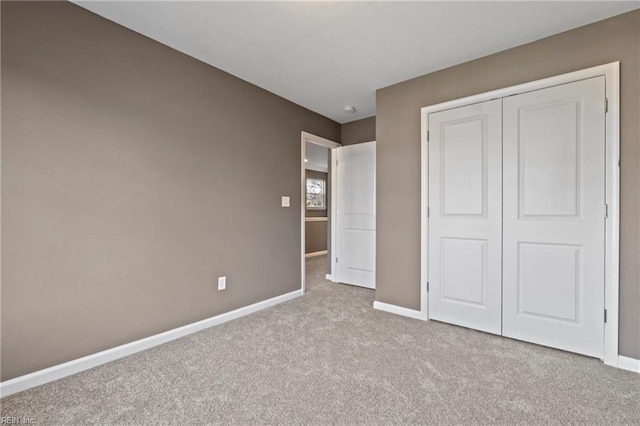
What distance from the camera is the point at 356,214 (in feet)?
13.3

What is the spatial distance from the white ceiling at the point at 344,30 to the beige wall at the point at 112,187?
29cm

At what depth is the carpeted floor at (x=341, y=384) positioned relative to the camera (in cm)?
148

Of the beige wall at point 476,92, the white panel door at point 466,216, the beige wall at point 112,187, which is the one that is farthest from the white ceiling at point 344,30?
the white panel door at point 466,216

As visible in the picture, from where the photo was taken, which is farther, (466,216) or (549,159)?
(466,216)

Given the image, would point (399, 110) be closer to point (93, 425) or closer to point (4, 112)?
point (4, 112)

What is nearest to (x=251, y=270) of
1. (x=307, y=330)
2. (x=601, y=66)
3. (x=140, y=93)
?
(x=307, y=330)

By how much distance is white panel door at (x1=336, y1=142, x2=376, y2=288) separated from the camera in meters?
3.91

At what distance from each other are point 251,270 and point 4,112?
2.15 meters

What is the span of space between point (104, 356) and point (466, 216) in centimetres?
311

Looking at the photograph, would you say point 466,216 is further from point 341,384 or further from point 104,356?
point 104,356

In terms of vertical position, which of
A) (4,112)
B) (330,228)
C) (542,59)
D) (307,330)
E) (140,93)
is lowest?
(307,330)

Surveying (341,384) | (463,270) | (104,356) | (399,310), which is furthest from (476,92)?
(104,356)

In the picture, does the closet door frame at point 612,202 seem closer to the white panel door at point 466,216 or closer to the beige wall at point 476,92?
the beige wall at point 476,92

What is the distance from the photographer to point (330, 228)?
174 inches
